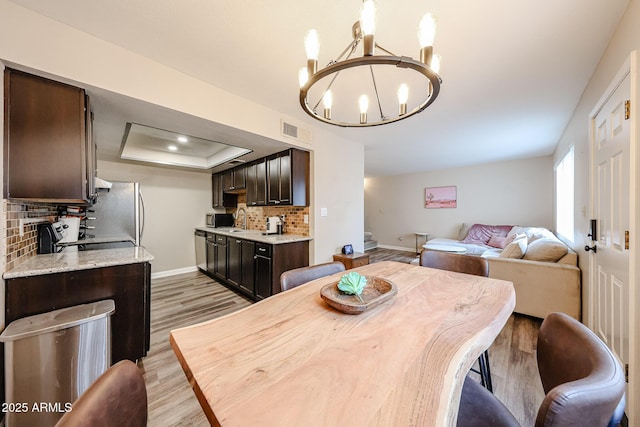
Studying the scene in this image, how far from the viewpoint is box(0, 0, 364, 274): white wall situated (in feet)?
4.62

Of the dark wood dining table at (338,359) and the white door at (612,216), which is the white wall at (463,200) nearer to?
the white door at (612,216)

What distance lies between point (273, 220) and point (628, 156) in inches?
137

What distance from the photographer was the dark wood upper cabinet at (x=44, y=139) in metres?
1.44

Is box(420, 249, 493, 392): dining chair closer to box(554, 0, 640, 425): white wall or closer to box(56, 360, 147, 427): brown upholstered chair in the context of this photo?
box(554, 0, 640, 425): white wall

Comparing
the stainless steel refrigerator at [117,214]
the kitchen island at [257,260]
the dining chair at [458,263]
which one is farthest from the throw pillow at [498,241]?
the stainless steel refrigerator at [117,214]

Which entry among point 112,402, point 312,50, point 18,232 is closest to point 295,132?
point 312,50

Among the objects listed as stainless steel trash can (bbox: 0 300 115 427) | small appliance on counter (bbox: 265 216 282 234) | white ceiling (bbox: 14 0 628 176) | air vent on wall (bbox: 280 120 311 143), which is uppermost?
white ceiling (bbox: 14 0 628 176)

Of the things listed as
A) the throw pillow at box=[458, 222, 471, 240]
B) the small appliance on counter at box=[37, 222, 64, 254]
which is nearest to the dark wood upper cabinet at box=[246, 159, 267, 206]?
the small appliance on counter at box=[37, 222, 64, 254]

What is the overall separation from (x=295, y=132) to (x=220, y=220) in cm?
268

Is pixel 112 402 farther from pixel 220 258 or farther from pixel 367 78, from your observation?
pixel 220 258

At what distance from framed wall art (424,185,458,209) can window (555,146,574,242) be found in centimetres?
202

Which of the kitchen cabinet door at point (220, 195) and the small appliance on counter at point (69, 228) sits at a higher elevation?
the kitchen cabinet door at point (220, 195)

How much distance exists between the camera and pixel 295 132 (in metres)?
2.95

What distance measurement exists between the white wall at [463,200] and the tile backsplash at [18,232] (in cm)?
708
